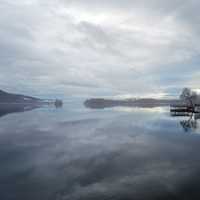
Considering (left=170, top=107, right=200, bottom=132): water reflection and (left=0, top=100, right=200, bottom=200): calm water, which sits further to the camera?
(left=170, top=107, right=200, bottom=132): water reflection

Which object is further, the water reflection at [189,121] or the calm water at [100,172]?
the water reflection at [189,121]

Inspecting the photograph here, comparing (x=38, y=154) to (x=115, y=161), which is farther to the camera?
(x=38, y=154)

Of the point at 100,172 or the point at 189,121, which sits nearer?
the point at 100,172

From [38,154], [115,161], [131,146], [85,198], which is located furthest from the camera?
[131,146]

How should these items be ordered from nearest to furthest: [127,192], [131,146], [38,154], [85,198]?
[85,198]
[127,192]
[38,154]
[131,146]

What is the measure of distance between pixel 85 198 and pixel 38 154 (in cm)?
833

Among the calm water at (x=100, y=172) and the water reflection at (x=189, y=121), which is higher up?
the water reflection at (x=189, y=121)

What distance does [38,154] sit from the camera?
15.4m

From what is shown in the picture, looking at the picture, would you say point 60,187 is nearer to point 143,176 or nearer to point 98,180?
point 98,180

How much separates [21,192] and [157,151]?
1135 cm

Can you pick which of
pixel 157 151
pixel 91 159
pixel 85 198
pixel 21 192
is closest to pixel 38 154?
pixel 91 159

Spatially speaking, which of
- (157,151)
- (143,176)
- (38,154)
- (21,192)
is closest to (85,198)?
(21,192)

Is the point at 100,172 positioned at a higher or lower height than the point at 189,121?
lower

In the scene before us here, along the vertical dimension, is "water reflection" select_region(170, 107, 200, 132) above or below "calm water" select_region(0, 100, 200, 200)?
above
